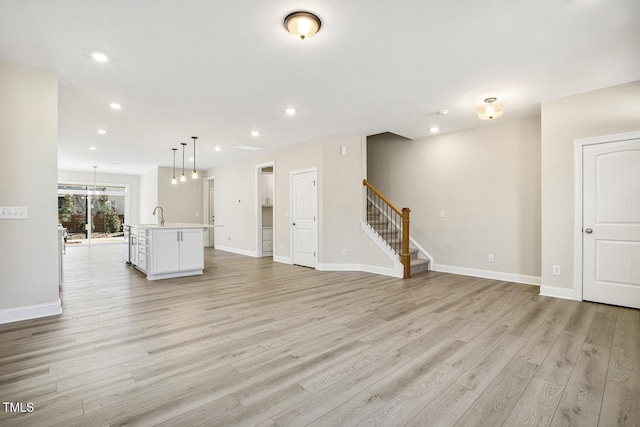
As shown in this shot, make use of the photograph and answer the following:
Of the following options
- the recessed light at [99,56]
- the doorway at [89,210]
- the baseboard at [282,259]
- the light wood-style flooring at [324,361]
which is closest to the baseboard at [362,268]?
the baseboard at [282,259]

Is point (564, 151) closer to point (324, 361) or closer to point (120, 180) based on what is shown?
point (324, 361)

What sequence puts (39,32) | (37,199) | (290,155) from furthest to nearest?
(290,155), (37,199), (39,32)

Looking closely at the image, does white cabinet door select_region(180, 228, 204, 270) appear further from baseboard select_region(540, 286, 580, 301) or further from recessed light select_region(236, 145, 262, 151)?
baseboard select_region(540, 286, 580, 301)

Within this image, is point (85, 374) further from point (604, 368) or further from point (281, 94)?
point (604, 368)

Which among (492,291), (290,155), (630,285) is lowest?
(492,291)

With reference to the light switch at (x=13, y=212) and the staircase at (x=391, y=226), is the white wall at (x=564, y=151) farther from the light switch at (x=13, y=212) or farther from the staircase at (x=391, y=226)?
the light switch at (x=13, y=212)

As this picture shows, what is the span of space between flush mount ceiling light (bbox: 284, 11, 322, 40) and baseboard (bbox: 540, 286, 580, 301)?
4327 mm

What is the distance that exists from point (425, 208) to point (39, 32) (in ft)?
19.4

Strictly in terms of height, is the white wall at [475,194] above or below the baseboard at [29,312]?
above

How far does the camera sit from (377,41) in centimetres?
271

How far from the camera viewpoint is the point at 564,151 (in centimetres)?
397

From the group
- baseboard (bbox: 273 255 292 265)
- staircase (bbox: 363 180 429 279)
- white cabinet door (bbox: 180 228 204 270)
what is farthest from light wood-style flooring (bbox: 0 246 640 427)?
baseboard (bbox: 273 255 292 265)

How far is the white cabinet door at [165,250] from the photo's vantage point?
16.6ft

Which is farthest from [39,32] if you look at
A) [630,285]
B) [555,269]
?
[630,285]
